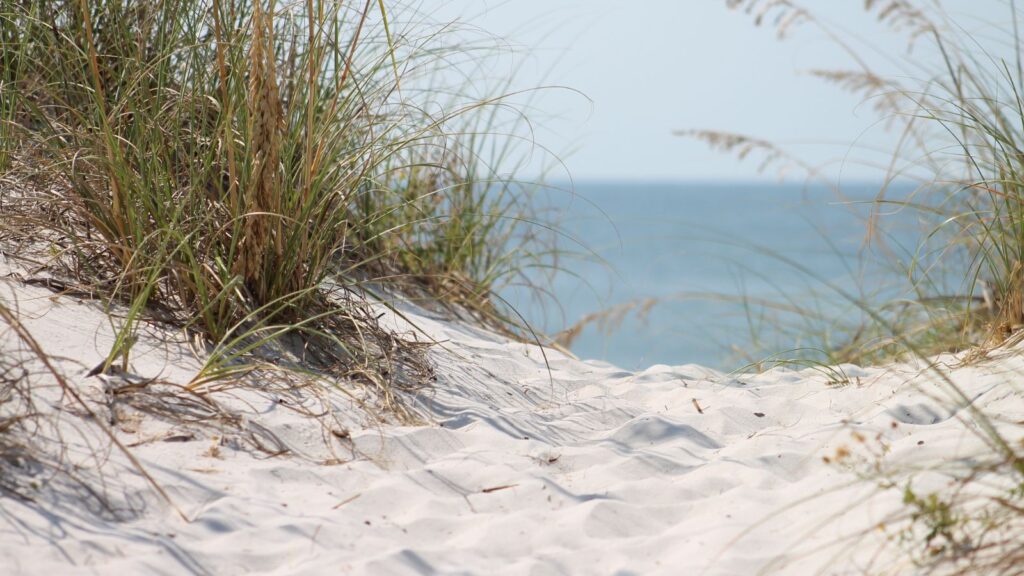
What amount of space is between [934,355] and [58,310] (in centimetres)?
246

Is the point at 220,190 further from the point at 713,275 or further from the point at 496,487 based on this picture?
the point at 713,275

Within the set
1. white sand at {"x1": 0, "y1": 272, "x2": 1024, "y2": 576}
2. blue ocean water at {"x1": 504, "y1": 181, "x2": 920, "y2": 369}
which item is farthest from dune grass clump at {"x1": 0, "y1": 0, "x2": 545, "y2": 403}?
blue ocean water at {"x1": 504, "y1": 181, "x2": 920, "y2": 369}

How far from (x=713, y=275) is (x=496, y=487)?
24.6m

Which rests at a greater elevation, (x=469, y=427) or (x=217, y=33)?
(x=217, y=33)

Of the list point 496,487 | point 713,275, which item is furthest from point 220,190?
point 713,275

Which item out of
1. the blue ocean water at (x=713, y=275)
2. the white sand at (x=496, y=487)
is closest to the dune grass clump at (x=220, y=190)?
the white sand at (x=496, y=487)

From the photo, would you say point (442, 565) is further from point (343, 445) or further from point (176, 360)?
point (176, 360)

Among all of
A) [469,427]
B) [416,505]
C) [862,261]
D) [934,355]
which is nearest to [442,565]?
[416,505]

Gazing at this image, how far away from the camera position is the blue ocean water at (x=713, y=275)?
2709mm

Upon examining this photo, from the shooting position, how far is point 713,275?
25828mm

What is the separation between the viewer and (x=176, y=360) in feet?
7.00

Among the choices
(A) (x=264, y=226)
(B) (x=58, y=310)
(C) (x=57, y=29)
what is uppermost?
(C) (x=57, y=29)

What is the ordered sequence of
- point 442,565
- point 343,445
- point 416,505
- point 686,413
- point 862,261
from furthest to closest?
point 862,261 → point 686,413 → point 343,445 → point 416,505 → point 442,565

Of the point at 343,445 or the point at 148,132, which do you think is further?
the point at 148,132
